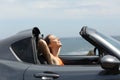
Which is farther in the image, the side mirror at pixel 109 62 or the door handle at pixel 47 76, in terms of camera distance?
the door handle at pixel 47 76

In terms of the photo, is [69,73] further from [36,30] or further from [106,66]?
[36,30]

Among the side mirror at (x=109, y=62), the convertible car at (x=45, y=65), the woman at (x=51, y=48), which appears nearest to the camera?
the side mirror at (x=109, y=62)

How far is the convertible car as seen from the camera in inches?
238

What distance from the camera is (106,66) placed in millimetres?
5895

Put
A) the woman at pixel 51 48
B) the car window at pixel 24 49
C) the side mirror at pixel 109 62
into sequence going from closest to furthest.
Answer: the side mirror at pixel 109 62
the car window at pixel 24 49
the woman at pixel 51 48

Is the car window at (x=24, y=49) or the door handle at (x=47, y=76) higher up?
the car window at (x=24, y=49)

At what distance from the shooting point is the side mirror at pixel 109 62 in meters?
5.85

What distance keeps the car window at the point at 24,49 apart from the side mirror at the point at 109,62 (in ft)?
3.22

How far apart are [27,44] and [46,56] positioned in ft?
1.38

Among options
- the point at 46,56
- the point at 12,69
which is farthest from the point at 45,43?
the point at 12,69

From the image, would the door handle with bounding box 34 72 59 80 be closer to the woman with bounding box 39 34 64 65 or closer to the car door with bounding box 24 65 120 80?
the car door with bounding box 24 65 120 80

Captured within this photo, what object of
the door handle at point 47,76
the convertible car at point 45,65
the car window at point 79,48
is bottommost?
the car window at point 79,48

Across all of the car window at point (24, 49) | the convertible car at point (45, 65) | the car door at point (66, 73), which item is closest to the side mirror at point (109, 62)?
the convertible car at point (45, 65)

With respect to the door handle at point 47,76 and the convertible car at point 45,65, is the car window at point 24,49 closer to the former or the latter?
the convertible car at point 45,65
